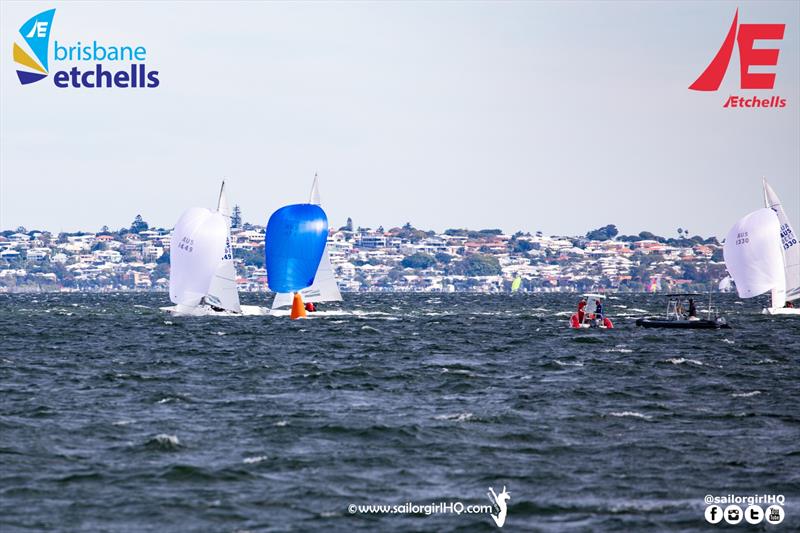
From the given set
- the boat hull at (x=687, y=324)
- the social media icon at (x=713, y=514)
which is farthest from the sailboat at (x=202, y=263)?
the social media icon at (x=713, y=514)

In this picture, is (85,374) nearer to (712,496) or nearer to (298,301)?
(712,496)

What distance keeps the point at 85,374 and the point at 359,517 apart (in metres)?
24.8

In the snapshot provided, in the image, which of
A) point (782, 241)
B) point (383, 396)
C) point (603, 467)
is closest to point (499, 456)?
point (603, 467)

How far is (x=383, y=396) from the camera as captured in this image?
3812 cm

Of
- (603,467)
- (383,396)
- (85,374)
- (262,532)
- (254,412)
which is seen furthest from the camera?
(85,374)

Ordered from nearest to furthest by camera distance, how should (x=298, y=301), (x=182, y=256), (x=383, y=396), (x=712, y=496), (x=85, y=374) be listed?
(x=712, y=496), (x=383, y=396), (x=85, y=374), (x=182, y=256), (x=298, y=301)

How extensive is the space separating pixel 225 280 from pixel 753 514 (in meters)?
60.9

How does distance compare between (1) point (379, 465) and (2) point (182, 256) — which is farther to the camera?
(2) point (182, 256)

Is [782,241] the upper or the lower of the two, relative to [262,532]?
upper

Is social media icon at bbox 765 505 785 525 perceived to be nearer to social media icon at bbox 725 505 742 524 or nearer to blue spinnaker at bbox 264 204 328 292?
social media icon at bbox 725 505 742 524

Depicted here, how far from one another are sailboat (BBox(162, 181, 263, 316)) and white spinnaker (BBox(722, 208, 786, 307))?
117ft

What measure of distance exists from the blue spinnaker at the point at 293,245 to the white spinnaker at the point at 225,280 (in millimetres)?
2982

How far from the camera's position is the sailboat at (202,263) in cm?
7800

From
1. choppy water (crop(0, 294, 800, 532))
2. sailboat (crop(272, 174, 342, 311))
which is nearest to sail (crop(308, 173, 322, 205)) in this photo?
sailboat (crop(272, 174, 342, 311))
